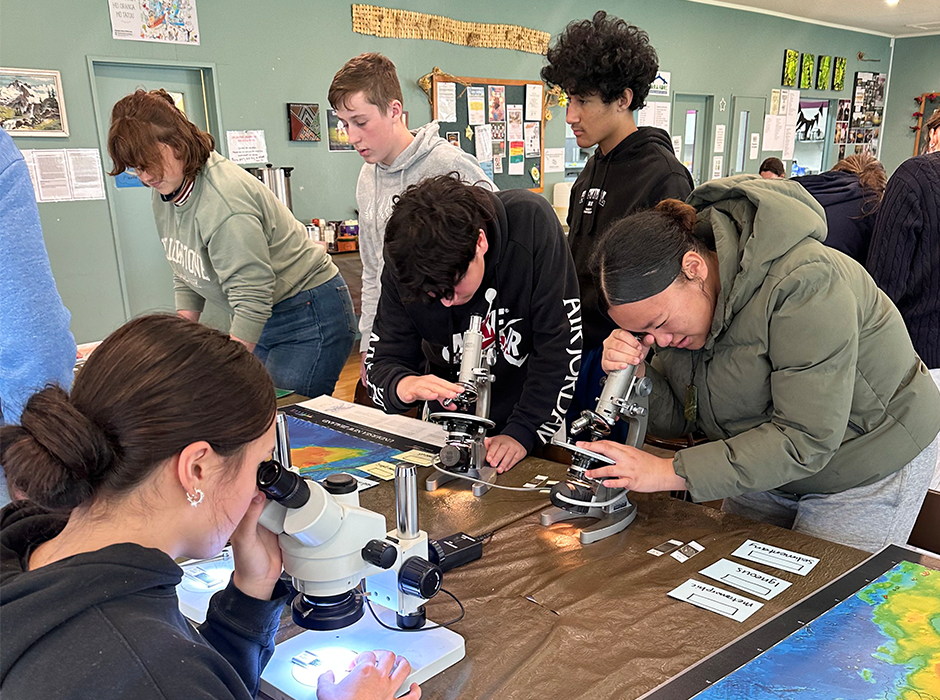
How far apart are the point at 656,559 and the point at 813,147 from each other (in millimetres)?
10407

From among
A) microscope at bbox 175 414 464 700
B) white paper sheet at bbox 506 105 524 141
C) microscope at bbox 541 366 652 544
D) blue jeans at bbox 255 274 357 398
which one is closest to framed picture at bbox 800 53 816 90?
white paper sheet at bbox 506 105 524 141

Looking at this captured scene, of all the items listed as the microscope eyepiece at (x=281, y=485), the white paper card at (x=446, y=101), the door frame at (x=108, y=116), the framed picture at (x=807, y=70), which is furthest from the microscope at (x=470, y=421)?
the framed picture at (x=807, y=70)

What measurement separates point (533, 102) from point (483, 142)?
0.73m

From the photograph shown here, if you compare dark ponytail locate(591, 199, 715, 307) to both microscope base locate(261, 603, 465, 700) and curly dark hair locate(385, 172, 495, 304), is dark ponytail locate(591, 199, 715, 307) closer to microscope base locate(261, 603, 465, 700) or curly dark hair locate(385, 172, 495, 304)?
curly dark hair locate(385, 172, 495, 304)

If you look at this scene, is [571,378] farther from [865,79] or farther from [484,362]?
[865,79]

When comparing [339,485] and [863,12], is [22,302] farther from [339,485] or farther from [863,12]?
[863,12]

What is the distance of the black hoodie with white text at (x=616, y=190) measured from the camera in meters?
2.28

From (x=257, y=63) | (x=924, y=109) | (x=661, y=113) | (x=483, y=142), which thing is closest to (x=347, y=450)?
(x=257, y=63)

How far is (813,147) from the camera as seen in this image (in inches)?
404

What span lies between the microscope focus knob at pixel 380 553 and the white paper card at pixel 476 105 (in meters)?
5.75

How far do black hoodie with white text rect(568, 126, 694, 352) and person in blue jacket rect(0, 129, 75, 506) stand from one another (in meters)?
1.42

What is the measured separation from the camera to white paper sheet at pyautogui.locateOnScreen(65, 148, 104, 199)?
4410 millimetres

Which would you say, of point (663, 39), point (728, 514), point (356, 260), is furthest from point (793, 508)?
point (663, 39)

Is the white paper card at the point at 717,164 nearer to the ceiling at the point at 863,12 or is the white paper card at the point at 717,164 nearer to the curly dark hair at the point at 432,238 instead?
the ceiling at the point at 863,12
